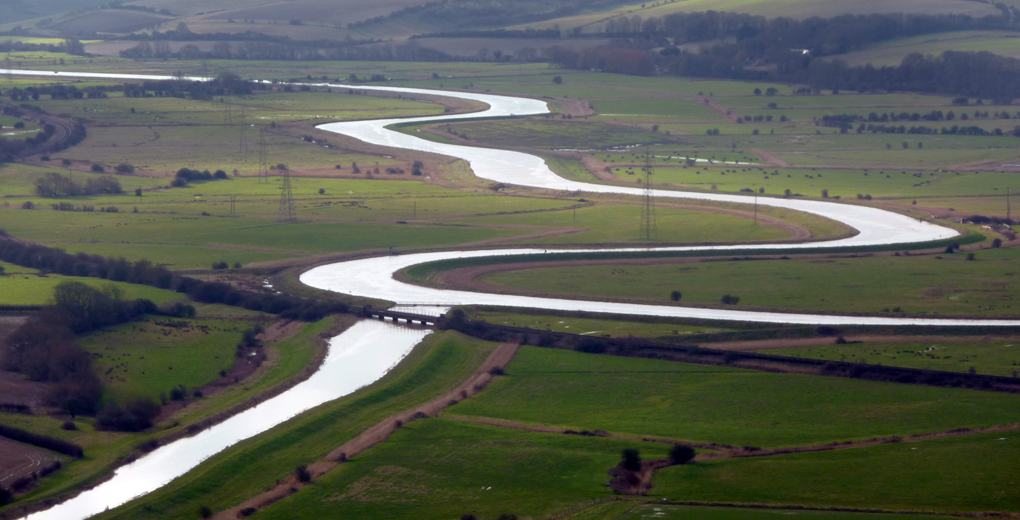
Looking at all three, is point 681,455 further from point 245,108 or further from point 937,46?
point 937,46

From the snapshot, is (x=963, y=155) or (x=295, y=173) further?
(x=963, y=155)

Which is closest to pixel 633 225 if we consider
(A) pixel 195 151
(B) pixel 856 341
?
(B) pixel 856 341

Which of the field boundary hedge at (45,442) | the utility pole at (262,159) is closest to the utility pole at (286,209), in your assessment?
the utility pole at (262,159)

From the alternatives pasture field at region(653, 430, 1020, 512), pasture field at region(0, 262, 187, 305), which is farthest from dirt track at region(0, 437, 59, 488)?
pasture field at region(653, 430, 1020, 512)

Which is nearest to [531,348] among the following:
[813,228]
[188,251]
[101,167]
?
[188,251]

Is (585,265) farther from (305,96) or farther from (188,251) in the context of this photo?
(305,96)

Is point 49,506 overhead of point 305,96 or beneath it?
beneath
